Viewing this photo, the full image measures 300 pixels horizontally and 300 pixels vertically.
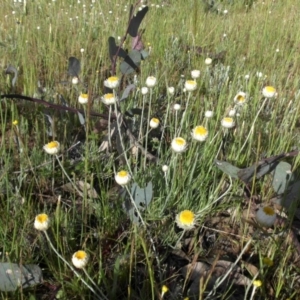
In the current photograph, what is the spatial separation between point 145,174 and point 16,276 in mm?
574

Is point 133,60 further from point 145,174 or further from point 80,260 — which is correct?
point 80,260

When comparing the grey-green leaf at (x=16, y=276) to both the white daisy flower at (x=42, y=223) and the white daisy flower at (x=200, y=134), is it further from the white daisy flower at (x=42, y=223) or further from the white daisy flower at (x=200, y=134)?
the white daisy flower at (x=200, y=134)

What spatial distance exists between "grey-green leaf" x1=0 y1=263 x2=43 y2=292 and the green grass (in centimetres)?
4

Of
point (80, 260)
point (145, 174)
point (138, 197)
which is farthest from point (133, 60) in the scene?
point (80, 260)

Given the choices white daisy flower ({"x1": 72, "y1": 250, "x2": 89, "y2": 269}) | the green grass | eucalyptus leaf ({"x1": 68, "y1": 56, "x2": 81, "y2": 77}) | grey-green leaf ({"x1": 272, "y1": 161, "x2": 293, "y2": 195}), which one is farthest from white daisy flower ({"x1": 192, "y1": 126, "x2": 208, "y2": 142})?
eucalyptus leaf ({"x1": 68, "y1": 56, "x2": 81, "y2": 77})

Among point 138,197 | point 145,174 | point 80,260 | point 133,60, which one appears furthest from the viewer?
point 133,60

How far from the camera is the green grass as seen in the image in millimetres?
1091

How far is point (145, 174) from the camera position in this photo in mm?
1380

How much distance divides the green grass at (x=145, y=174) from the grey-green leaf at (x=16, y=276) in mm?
41

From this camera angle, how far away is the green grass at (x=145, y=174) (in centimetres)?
109

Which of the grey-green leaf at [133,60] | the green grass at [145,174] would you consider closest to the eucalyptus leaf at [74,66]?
the green grass at [145,174]

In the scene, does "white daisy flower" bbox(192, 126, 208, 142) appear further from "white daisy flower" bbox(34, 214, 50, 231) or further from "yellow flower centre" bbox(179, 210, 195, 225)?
"white daisy flower" bbox(34, 214, 50, 231)

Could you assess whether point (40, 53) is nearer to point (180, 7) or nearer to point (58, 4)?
point (58, 4)

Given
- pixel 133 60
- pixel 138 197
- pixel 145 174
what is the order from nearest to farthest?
pixel 138 197
pixel 145 174
pixel 133 60
